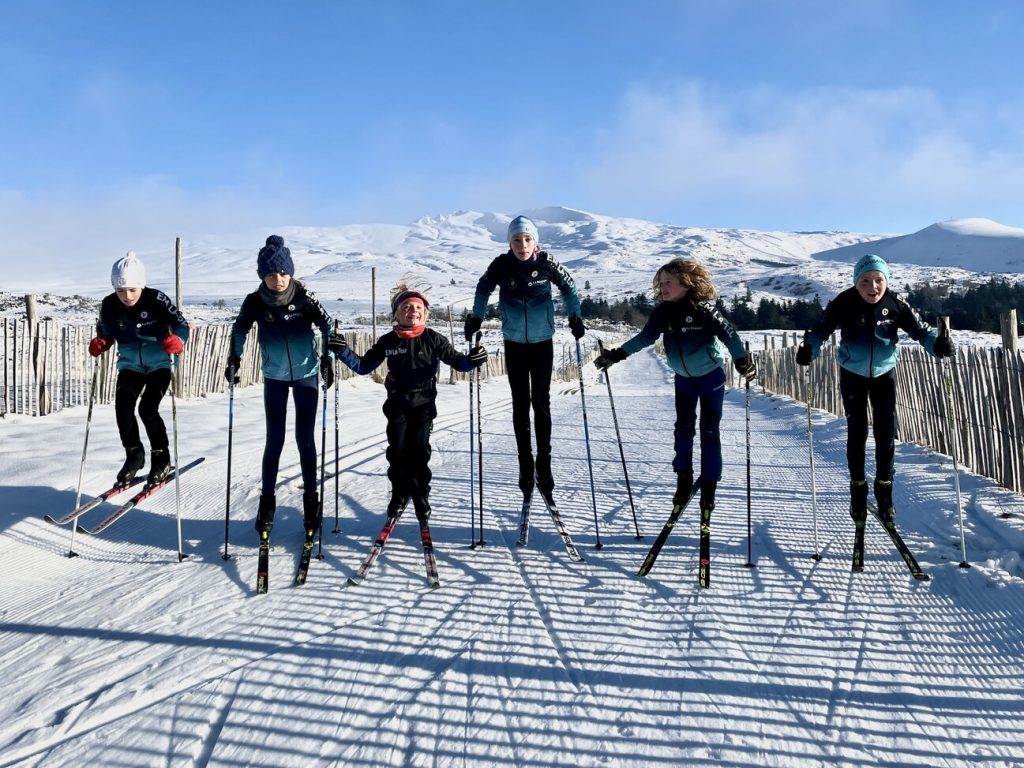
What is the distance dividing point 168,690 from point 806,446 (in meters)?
8.19

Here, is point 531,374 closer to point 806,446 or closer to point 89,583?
point 89,583

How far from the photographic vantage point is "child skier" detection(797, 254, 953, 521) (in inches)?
168

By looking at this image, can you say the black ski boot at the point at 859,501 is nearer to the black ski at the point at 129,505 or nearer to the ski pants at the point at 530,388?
the ski pants at the point at 530,388

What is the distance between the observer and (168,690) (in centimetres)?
268

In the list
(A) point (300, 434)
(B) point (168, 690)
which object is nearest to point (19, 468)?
(A) point (300, 434)

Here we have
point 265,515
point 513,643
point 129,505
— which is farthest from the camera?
point 129,505

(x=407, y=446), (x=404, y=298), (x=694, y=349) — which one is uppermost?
(x=404, y=298)

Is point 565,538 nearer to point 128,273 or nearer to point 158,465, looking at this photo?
point 158,465

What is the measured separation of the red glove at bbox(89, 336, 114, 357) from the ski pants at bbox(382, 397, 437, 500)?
2335 millimetres

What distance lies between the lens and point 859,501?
420 cm

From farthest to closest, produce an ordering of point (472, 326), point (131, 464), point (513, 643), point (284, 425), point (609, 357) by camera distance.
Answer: point (131, 464) → point (472, 326) → point (609, 357) → point (284, 425) → point (513, 643)

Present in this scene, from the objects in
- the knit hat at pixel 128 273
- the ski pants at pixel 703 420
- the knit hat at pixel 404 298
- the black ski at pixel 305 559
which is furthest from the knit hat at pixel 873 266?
the knit hat at pixel 128 273

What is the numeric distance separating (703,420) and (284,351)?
2.88 metres


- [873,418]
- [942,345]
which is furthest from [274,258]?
[942,345]
